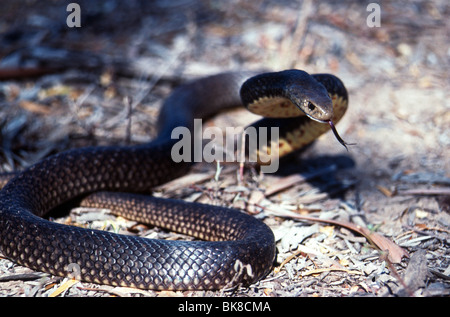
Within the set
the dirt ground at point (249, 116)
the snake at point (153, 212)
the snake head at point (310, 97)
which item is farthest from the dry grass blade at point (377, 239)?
the snake head at point (310, 97)

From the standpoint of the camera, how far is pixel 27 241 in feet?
13.8

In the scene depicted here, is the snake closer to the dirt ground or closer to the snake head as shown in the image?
the snake head

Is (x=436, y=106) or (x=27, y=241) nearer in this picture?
(x=27, y=241)

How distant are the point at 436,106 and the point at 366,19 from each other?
3079mm

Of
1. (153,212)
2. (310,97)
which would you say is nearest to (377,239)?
(310,97)

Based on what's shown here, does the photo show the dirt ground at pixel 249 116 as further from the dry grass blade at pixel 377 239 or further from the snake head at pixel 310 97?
the snake head at pixel 310 97

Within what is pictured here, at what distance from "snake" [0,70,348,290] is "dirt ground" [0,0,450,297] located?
15 centimetres

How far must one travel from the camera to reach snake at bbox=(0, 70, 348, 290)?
3.96 metres

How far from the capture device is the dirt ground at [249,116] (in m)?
4.33

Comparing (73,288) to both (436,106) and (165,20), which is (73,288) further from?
(165,20)

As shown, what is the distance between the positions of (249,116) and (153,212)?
3321 millimetres

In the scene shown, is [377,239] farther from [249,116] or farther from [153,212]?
[249,116]

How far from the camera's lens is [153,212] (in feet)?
→ 16.9

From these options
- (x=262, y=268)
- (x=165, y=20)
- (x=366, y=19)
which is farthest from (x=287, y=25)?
(x=262, y=268)
